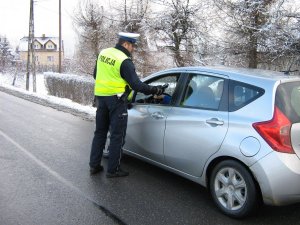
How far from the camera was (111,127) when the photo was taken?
5504 millimetres

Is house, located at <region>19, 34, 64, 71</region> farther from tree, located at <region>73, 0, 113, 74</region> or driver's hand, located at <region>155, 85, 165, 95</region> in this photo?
driver's hand, located at <region>155, 85, 165, 95</region>

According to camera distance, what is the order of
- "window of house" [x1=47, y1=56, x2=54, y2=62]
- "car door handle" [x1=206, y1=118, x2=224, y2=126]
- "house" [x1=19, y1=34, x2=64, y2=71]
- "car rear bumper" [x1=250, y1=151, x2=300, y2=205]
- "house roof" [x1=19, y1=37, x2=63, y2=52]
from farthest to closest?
1. "window of house" [x1=47, y1=56, x2=54, y2=62]
2. "house roof" [x1=19, y1=37, x2=63, y2=52]
3. "house" [x1=19, y1=34, x2=64, y2=71]
4. "car door handle" [x1=206, y1=118, x2=224, y2=126]
5. "car rear bumper" [x1=250, y1=151, x2=300, y2=205]

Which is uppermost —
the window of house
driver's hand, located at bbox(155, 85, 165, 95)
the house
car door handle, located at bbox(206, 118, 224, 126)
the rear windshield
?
the rear windshield

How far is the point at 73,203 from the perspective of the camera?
15.3 feet

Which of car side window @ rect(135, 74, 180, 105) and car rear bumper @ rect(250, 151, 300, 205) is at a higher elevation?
car side window @ rect(135, 74, 180, 105)

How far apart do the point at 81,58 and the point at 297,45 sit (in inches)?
733

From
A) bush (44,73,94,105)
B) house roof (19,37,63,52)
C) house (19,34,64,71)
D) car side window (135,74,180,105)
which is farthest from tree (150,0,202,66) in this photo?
house roof (19,37,63,52)

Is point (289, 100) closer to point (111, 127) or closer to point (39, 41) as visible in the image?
point (111, 127)

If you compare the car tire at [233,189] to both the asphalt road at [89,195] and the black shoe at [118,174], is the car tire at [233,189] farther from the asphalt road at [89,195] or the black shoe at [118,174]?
the black shoe at [118,174]

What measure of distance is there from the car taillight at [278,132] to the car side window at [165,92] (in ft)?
5.18

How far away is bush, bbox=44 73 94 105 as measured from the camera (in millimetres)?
19047

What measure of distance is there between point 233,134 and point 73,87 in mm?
17005

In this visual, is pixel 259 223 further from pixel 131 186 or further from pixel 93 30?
pixel 93 30

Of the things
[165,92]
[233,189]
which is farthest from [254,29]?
[233,189]
